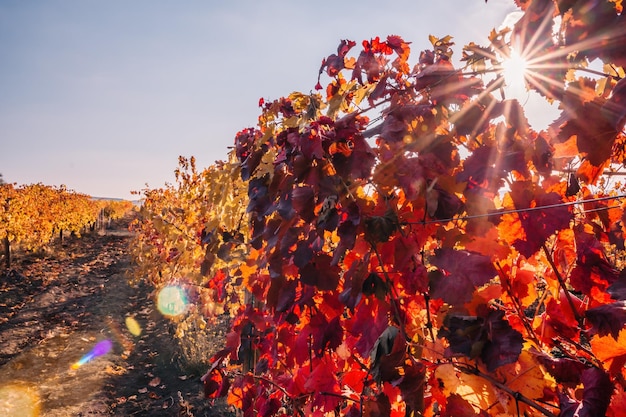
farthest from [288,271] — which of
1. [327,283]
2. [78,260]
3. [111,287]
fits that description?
[78,260]

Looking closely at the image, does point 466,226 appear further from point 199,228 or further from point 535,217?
point 199,228

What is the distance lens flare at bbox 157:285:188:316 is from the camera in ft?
22.9

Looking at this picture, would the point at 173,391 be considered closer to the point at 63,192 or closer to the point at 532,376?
the point at 532,376

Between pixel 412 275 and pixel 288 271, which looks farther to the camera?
pixel 288 271

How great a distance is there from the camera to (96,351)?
6582 mm

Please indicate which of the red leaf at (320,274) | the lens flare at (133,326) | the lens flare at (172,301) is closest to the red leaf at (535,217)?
the red leaf at (320,274)

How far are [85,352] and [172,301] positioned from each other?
1621 mm

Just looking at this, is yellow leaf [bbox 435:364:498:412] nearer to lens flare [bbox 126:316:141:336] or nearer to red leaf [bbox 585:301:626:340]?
red leaf [bbox 585:301:626:340]

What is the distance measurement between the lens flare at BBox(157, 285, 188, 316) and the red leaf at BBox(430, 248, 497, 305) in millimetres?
6666

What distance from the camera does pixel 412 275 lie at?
110cm

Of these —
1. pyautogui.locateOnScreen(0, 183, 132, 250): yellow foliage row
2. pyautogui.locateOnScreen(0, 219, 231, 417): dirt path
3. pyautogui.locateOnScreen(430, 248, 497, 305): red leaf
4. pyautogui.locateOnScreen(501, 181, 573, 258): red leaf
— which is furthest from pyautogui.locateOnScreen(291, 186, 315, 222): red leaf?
pyautogui.locateOnScreen(0, 183, 132, 250): yellow foliage row

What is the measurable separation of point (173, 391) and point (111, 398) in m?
0.76

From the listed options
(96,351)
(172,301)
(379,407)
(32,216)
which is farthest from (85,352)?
(32,216)

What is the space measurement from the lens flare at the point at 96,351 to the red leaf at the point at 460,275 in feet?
22.2
